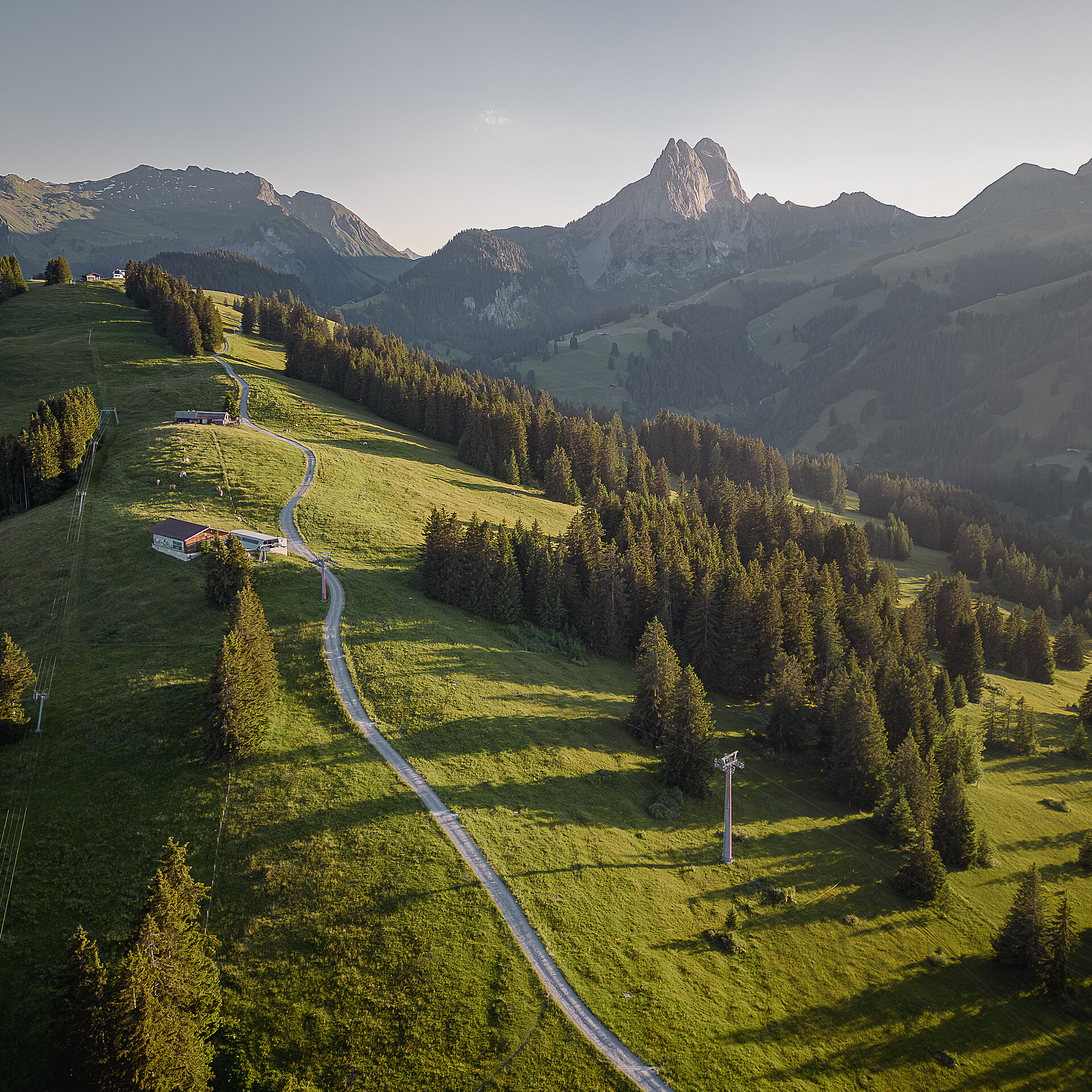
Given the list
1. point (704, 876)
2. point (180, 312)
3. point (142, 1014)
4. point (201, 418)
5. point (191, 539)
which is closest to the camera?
point (142, 1014)

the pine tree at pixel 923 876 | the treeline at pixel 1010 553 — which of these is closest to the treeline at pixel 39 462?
the pine tree at pixel 923 876

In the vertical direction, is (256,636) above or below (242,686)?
above

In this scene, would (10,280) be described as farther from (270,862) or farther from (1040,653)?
(1040,653)

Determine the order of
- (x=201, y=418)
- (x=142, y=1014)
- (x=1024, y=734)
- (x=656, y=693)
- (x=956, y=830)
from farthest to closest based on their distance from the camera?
(x=201, y=418), (x=1024, y=734), (x=656, y=693), (x=956, y=830), (x=142, y=1014)

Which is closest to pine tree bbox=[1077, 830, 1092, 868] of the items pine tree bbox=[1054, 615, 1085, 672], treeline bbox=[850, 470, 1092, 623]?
pine tree bbox=[1054, 615, 1085, 672]

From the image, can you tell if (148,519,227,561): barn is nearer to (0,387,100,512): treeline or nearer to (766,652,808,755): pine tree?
(0,387,100,512): treeline

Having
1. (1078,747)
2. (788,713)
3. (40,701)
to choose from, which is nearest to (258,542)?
(40,701)

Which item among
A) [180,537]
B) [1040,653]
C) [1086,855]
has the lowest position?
[1086,855]

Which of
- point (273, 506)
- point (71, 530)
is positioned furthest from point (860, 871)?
point (71, 530)
